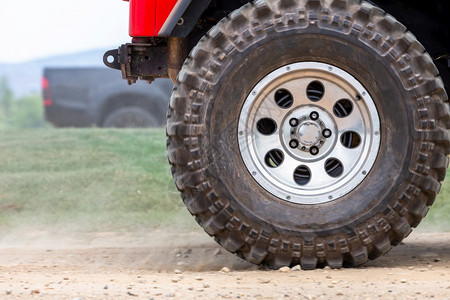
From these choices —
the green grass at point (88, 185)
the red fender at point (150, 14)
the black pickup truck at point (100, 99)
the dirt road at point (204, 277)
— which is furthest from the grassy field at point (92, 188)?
the black pickup truck at point (100, 99)

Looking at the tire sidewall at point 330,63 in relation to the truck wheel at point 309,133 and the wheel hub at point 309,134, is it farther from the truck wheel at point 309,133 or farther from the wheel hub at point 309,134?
the wheel hub at point 309,134

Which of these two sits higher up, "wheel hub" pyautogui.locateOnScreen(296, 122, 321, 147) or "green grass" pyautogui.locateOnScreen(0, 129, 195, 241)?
"wheel hub" pyautogui.locateOnScreen(296, 122, 321, 147)

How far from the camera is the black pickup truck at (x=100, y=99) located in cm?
1327

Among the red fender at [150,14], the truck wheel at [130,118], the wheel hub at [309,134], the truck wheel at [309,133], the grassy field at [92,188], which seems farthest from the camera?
the truck wheel at [130,118]

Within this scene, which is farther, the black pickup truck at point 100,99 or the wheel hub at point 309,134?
the black pickup truck at point 100,99

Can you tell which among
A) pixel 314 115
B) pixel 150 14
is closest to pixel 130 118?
pixel 150 14

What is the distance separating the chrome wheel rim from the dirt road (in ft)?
1.55

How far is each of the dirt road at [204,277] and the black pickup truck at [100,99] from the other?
23.8ft

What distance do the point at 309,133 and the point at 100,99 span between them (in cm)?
1008

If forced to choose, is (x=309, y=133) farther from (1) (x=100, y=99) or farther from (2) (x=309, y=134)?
(1) (x=100, y=99)

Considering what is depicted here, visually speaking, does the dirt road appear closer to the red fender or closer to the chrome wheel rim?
the chrome wheel rim

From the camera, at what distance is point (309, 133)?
4242 mm

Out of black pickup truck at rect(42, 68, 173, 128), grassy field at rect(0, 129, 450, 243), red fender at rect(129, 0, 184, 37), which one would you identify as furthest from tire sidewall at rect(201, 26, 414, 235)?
black pickup truck at rect(42, 68, 173, 128)

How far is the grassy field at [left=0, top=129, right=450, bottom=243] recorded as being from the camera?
7.33m
